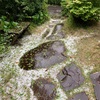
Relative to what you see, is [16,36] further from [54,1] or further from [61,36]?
[54,1]

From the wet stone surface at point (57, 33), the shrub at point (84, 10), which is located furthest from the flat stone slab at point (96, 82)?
the shrub at point (84, 10)

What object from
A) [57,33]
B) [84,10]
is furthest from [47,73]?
[84,10]

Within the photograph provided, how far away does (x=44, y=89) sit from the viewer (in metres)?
5.92

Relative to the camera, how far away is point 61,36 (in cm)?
909

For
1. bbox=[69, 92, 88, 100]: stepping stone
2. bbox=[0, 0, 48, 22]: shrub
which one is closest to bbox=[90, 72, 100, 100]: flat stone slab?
bbox=[69, 92, 88, 100]: stepping stone

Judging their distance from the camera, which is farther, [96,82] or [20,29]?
[20,29]

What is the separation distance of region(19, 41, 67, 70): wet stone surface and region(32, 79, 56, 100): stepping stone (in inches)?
34.6

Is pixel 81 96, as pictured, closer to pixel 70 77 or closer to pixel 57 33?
pixel 70 77

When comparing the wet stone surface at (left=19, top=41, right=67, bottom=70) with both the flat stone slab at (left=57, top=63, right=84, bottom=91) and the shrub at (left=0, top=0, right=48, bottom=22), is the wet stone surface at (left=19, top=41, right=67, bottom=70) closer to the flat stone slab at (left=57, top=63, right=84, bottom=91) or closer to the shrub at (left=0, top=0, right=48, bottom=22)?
the flat stone slab at (left=57, top=63, right=84, bottom=91)

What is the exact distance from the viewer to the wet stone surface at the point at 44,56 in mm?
7113

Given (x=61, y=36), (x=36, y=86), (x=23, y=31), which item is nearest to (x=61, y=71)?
(x=36, y=86)

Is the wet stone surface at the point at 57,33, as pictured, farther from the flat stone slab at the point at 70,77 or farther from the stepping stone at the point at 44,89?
the stepping stone at the point at 44,89

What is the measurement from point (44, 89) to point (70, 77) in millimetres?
960

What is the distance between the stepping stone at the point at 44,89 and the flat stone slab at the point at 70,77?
37 centimetres
